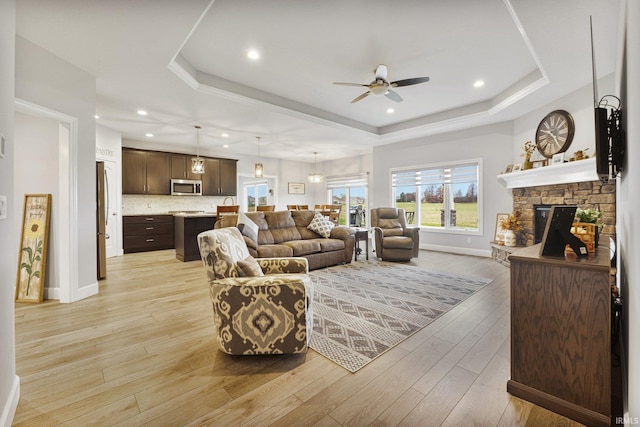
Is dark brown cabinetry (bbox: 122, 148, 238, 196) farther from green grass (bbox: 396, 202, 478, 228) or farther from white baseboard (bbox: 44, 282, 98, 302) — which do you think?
green grass (bbox: 396, 202, 478, 228)

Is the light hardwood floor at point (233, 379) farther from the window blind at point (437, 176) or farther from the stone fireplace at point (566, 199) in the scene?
the window blind at point (437, 176)

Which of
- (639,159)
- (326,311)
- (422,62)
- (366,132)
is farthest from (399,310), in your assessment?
(366,132)

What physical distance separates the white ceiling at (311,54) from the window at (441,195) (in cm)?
113

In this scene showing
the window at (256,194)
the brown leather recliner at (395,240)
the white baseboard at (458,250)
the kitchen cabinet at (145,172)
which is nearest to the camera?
the brown leather recliner at (395,240)

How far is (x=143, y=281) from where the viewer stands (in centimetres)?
390

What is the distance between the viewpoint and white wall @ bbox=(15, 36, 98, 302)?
2.71 m

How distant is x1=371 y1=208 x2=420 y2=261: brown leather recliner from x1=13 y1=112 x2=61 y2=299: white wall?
4725mm

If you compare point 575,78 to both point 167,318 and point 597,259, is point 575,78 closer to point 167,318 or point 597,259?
point 597,259

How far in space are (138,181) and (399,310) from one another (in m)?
6.48

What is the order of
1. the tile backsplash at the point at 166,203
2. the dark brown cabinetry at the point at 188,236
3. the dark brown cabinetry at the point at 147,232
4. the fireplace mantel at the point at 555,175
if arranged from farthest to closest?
the tile backsplash at the point at 166,203, the dark brown cabinetry at the point at 147,232, the dark brown cabinetry at the point at 188,236, the fireplace mantel at the point at 555,175

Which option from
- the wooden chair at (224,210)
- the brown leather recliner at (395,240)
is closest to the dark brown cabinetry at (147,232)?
the wooden chair at (224,210)

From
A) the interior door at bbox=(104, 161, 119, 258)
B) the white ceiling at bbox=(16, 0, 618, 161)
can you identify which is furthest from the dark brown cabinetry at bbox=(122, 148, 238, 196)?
the white ceiling at bbox=(16, 0, 618, 161)

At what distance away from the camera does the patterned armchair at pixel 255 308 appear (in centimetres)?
185

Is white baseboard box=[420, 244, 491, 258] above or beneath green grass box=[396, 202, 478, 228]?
beneath
